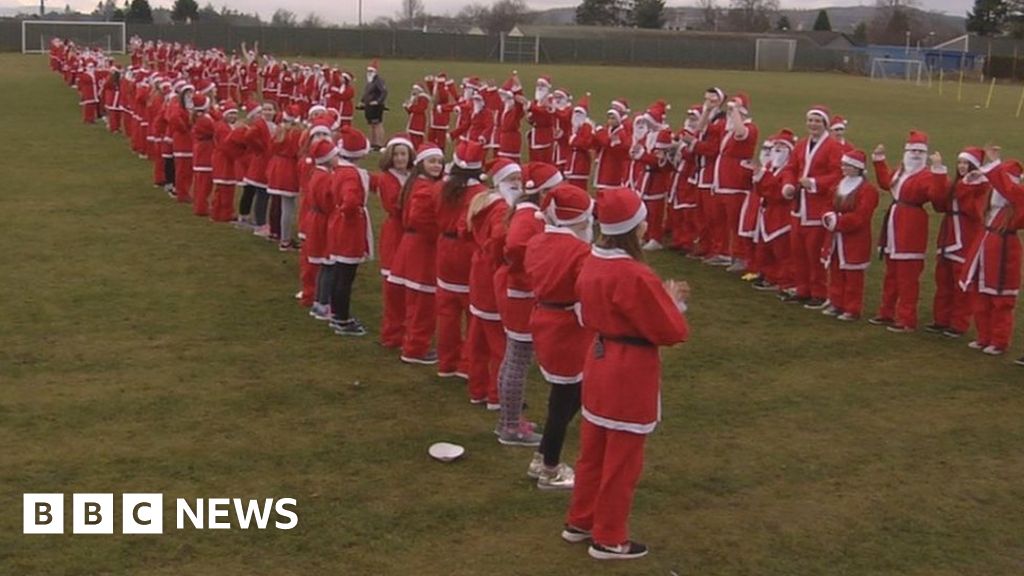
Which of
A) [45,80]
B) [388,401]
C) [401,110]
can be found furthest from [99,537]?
[45,80]

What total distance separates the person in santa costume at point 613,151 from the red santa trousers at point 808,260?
11.8 feet

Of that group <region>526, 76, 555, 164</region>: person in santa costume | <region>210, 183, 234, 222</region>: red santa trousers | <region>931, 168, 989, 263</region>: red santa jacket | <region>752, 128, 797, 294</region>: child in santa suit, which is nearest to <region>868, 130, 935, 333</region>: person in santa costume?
<region>931, 168, 989, 263</region>: red santa jacket

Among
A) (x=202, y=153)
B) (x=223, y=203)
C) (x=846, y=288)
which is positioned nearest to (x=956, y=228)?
(x=846, y=288)

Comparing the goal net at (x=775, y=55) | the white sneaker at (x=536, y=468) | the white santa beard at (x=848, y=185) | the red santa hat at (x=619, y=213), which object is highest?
the goal net at (x=775, y=55)

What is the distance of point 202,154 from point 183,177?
1438 millimetres

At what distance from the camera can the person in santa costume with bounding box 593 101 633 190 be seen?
1559 cm

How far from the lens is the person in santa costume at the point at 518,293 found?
747cm

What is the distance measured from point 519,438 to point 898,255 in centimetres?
529

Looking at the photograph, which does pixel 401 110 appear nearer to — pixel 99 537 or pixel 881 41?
pixel 99 537

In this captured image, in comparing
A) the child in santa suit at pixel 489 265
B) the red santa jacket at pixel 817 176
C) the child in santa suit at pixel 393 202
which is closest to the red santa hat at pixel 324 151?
the child in santa suit at pixel 393 202

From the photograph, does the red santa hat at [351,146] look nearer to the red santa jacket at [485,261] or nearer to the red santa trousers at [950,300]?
the red santa jacket at [485,261]

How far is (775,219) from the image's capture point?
12836 millimetres

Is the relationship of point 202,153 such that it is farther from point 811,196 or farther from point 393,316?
point 811,196

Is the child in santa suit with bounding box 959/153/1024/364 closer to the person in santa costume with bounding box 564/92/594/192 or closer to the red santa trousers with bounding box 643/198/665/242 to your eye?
the red santa trousers with bounding box 643/198/665/242
